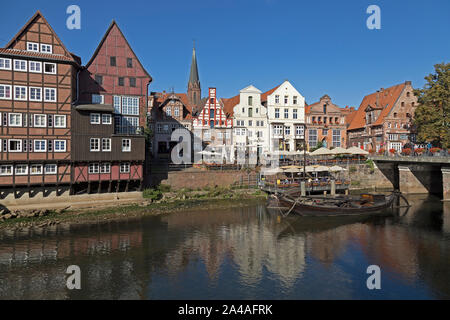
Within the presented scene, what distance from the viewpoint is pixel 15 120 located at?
3028 cm

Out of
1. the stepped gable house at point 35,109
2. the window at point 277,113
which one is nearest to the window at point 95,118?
the stepped gable house at point 35,109

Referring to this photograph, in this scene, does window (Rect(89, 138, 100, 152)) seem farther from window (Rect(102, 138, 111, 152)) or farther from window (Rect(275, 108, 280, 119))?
window (Rect(275, 108, 280, 119))

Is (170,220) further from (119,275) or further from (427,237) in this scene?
(427,237)

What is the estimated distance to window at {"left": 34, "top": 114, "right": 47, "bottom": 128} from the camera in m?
31.0

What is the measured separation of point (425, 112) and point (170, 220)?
139 ft

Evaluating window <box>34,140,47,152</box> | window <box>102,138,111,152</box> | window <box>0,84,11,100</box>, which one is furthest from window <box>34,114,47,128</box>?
window <box>102,138,111,152</box>

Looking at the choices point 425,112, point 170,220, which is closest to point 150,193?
point 170,220

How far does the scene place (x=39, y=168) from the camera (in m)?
31.6

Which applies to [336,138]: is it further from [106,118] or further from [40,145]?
[40,145]

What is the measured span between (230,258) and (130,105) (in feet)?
83.1

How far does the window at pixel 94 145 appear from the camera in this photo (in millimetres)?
33344

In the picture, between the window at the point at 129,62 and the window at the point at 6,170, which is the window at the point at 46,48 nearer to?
the window at the point at 129,62

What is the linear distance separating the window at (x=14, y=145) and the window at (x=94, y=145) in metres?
6.60

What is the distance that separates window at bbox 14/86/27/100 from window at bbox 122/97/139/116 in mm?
10448
